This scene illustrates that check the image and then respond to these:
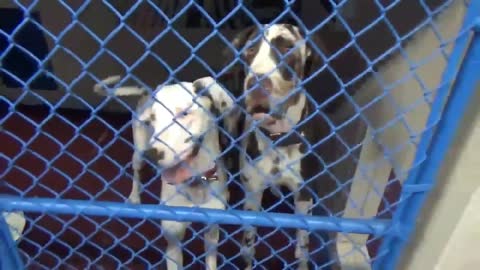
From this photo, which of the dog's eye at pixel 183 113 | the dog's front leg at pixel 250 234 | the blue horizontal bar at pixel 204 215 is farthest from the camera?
the dog's front leg at pixel 250 234

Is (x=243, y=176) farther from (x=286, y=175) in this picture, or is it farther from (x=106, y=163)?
(x=106, y=163)

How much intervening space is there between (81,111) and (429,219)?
1.56 metres

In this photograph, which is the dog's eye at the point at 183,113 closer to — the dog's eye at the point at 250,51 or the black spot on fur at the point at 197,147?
the black spot on fur at the point at 197,147

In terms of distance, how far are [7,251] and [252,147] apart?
2.16ft

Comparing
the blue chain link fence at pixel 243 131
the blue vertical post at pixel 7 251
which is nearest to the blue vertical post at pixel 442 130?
the blue chain link fence at pixel 243 131

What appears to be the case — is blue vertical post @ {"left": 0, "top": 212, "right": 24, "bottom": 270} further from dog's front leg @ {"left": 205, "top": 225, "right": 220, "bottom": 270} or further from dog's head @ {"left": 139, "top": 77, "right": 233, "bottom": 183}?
dog's front leg @ {"left": 205, "top": 225, "right": 220, "bottom": 270}

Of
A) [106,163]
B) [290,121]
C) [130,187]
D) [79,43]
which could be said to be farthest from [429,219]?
[79,43]

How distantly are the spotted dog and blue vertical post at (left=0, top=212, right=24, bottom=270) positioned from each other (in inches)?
20.8

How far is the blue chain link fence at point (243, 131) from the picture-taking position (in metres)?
1.01

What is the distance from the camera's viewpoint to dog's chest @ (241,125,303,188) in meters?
1.55

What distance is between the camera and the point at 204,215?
3.84 feet

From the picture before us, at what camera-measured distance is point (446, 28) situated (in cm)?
100

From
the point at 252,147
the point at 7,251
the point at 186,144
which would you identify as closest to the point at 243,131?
the point at 252,147

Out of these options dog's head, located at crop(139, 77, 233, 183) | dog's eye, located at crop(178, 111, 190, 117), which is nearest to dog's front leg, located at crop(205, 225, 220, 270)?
dog's head, located at crop(139, 77, 233, 183)
